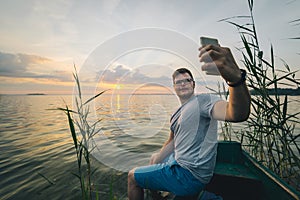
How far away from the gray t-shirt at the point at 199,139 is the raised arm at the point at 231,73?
42cm

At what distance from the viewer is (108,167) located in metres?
4.85

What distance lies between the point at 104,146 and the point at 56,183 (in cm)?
288

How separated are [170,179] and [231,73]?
135 centimetres

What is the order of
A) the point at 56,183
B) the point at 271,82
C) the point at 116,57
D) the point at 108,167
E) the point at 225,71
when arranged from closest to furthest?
the point at 225,71, the point at 271,82, the point at 116,57, the point at 56,183, the point at 108,167

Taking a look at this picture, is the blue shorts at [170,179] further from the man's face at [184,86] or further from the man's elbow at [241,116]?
the man's face at [184,86]

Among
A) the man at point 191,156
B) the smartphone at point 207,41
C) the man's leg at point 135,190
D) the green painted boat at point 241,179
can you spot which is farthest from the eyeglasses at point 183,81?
the green painted boat at point 241,179

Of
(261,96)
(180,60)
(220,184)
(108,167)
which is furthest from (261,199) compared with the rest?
(108,167)

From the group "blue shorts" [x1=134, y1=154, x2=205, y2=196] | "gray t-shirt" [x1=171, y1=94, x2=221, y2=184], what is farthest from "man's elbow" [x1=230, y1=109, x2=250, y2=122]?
"blue shorts" [x1=134, y1=154, x2=205, y2=196]

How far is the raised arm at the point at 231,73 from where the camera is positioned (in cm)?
99

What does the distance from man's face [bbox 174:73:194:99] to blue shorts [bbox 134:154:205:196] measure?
947 mm

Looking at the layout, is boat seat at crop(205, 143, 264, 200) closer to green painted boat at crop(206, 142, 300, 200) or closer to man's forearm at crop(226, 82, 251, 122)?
green painted boat at crop(206, 142, 300, 200)

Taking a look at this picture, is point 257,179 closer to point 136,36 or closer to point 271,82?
point 271,82

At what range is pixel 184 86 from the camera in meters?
2.31

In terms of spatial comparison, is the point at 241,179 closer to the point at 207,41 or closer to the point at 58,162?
the point at 207,41
